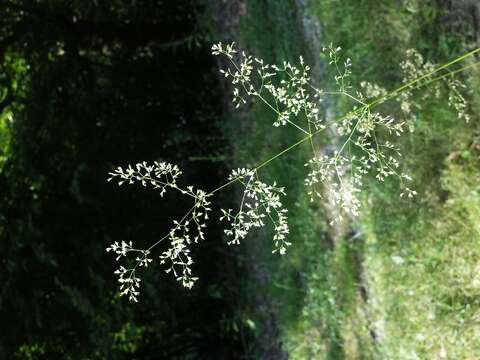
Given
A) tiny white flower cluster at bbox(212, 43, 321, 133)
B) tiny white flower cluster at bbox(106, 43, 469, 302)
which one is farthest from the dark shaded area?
tiny white flower cluster at bbox(212, 43, 321, 133)

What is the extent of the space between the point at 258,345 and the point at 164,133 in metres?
1.61

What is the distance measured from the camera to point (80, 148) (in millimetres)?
3662

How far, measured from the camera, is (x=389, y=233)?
315cm

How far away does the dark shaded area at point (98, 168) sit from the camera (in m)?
3.45

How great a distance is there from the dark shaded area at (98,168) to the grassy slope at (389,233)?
1.81 ft

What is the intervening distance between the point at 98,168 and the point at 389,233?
72.4 inches

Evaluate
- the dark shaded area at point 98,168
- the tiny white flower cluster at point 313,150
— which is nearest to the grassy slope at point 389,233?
the tiny white flower cluster at point 313,150

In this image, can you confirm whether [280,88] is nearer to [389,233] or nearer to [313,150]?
[313,150]

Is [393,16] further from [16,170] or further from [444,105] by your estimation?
[16,170]

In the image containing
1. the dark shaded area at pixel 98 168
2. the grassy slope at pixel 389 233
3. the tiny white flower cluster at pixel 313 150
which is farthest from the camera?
the dark shaded area at pixel 98 168

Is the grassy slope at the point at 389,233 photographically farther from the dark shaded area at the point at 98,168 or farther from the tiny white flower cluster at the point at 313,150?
the dark shaded area at the point at 98,168

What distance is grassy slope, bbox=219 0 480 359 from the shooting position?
2.90 meters

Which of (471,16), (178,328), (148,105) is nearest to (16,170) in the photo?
(148,105)

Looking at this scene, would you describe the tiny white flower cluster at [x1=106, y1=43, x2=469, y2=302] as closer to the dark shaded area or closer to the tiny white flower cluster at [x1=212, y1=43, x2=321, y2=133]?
the tiny white flower cluster at [x1=212, y1=43, x2=321, y2=133]
